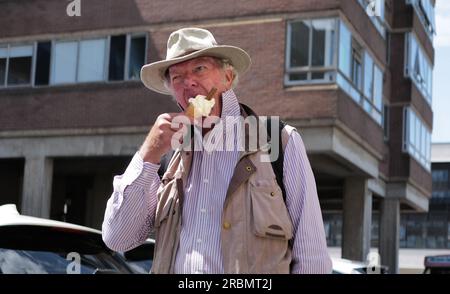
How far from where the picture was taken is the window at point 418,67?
27406 mm

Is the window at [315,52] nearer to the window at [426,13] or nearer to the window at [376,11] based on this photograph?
the window at [376,11]

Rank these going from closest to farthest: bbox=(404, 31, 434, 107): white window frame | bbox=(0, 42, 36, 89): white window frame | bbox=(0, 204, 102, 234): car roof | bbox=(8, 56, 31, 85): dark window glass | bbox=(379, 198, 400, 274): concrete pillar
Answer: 1. bbox=(0, 204, 102, 234): car roof
2. bbox=(0, 42, 36, 89): white window frame
3. bbox=(8, 56, 31, 85): dark window glass
4. bbox=(404, 31, 434, 107): white window frame
5. bbox=(379, 198, 400, 274): concrete pillar

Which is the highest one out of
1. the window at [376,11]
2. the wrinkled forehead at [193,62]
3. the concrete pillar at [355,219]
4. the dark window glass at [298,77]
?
the window at [376,11]

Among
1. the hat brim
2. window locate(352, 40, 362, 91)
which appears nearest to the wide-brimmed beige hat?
the hat brim

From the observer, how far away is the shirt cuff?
307 cm

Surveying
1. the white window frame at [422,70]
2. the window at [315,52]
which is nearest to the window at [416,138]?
the white window frame at [422,70]

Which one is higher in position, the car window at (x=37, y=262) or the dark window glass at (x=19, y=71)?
the dark window glass at (x=19, y=71)

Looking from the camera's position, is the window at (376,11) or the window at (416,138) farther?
the window at (416,138)

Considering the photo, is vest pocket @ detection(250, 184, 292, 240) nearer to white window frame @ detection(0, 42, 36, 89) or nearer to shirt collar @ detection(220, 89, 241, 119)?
shirt collar @ detection(220, 89, 241, 119)

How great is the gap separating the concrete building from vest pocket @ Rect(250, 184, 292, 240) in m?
15.4

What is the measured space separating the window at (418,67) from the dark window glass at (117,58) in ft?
36.4

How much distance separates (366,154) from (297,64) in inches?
170
